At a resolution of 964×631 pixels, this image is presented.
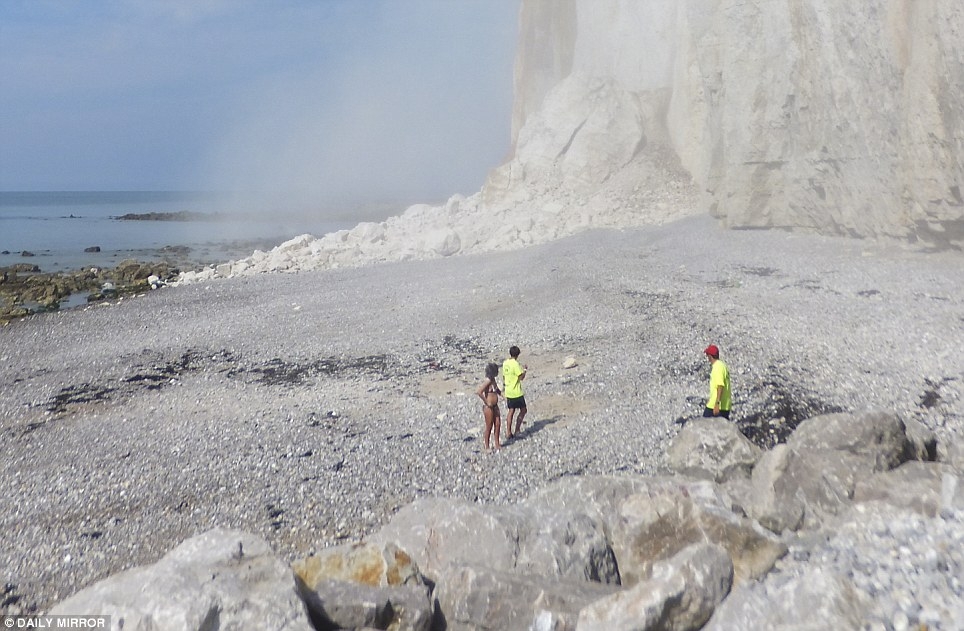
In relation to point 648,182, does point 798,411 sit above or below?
below

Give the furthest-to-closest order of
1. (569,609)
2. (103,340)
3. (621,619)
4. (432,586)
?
(103,340), (432,586), (569,609), (621,619)

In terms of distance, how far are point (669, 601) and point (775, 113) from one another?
74.8 ft

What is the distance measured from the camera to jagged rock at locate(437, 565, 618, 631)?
6.08 m

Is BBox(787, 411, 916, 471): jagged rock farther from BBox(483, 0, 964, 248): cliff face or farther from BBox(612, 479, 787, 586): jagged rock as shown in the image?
BBox(483, 0, 964, 248): cliff face

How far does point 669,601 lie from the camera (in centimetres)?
559

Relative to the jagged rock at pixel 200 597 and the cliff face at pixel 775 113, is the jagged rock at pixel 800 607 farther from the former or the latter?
the cliff face at pixel 775 113

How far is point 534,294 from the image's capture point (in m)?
21.8

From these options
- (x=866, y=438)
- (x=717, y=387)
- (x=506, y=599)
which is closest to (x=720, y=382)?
(x=717, y=387)

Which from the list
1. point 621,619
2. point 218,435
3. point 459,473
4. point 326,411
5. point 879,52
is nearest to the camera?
point 621,619

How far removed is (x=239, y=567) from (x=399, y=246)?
29268 mm

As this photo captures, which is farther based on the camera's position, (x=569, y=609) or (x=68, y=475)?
(x=68, y=475)

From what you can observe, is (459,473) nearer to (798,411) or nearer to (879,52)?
(798,411)

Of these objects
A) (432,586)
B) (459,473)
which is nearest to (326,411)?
(459,473)

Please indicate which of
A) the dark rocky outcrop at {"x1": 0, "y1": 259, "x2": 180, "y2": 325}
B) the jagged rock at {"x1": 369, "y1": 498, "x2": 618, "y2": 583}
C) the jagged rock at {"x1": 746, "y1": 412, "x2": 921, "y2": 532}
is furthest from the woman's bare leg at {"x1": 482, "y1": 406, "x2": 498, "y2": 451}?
the dark rocky outcrop at {"x1": 0, "y1": 259, "x2": 180, "y2": 325}
